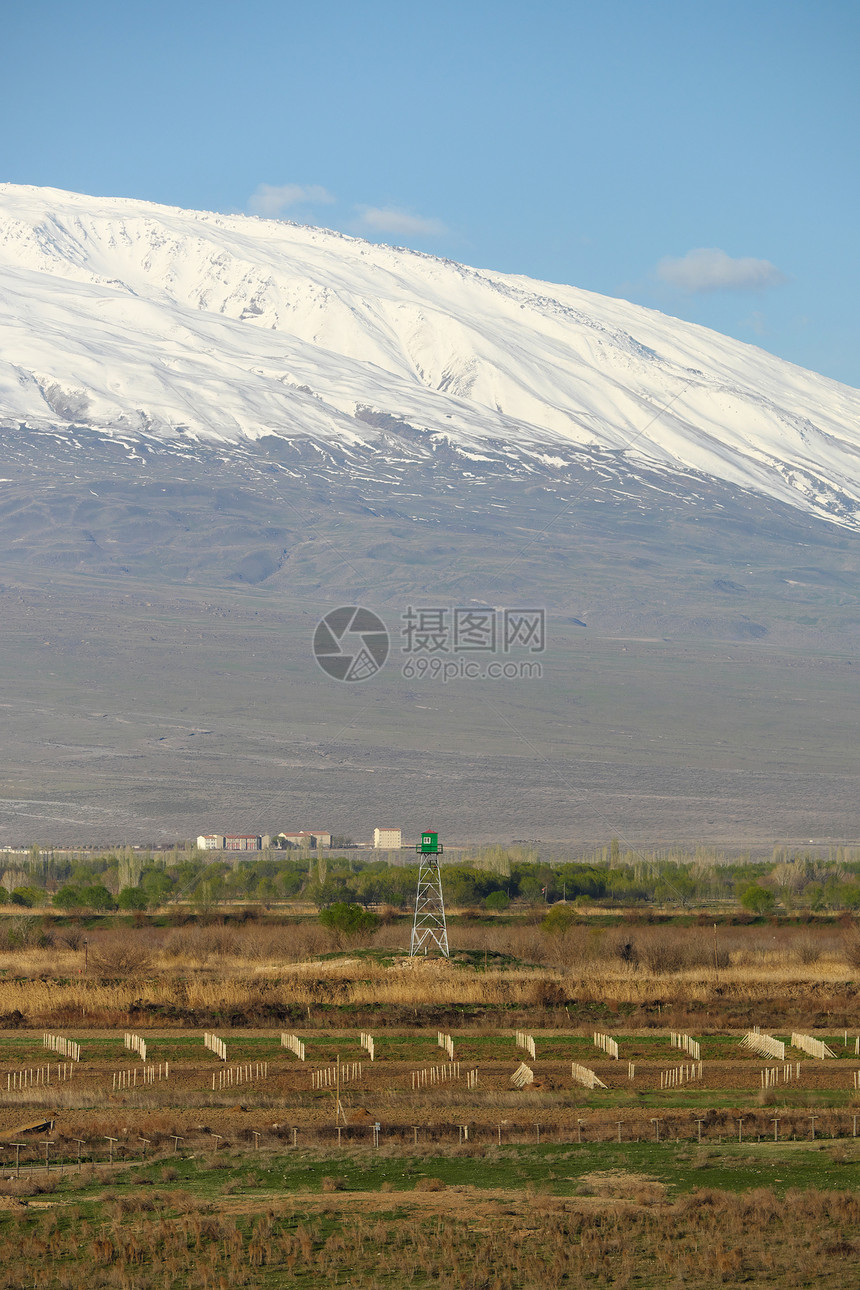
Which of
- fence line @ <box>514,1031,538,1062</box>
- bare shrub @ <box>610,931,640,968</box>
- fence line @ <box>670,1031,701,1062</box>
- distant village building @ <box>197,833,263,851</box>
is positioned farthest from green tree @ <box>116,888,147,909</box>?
fence line @ <box>670,1031,701,1062</box>

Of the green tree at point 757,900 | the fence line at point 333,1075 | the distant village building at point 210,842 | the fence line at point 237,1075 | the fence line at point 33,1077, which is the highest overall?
the distant village building at point 210,842

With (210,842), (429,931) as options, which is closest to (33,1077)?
(429,931)

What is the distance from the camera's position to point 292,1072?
26562 mm

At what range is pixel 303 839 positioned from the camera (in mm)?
107250

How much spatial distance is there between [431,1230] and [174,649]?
545 feet

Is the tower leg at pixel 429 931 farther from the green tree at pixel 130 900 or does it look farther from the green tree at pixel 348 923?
the green tree at pixel 130 900

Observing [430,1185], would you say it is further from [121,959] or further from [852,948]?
[852,948]

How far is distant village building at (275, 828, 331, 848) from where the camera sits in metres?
106

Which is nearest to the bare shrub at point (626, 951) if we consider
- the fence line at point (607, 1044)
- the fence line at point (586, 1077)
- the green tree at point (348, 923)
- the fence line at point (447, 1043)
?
the green tree at point (348, 923)

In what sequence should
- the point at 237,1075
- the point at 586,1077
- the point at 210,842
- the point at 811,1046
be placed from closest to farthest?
the point at 586,1077
the point at 237,1075
the point at 811,1046
the point at 210,842

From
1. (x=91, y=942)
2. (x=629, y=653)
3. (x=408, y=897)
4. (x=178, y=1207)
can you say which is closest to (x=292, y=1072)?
(x=178, y=1207)

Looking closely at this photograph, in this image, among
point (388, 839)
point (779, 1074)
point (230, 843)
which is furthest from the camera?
point (388, 839)

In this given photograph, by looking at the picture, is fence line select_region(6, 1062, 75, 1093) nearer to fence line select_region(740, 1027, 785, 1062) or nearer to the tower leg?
fence line select_region(740, 1027, 785, 1062)

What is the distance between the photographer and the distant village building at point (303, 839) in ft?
348
